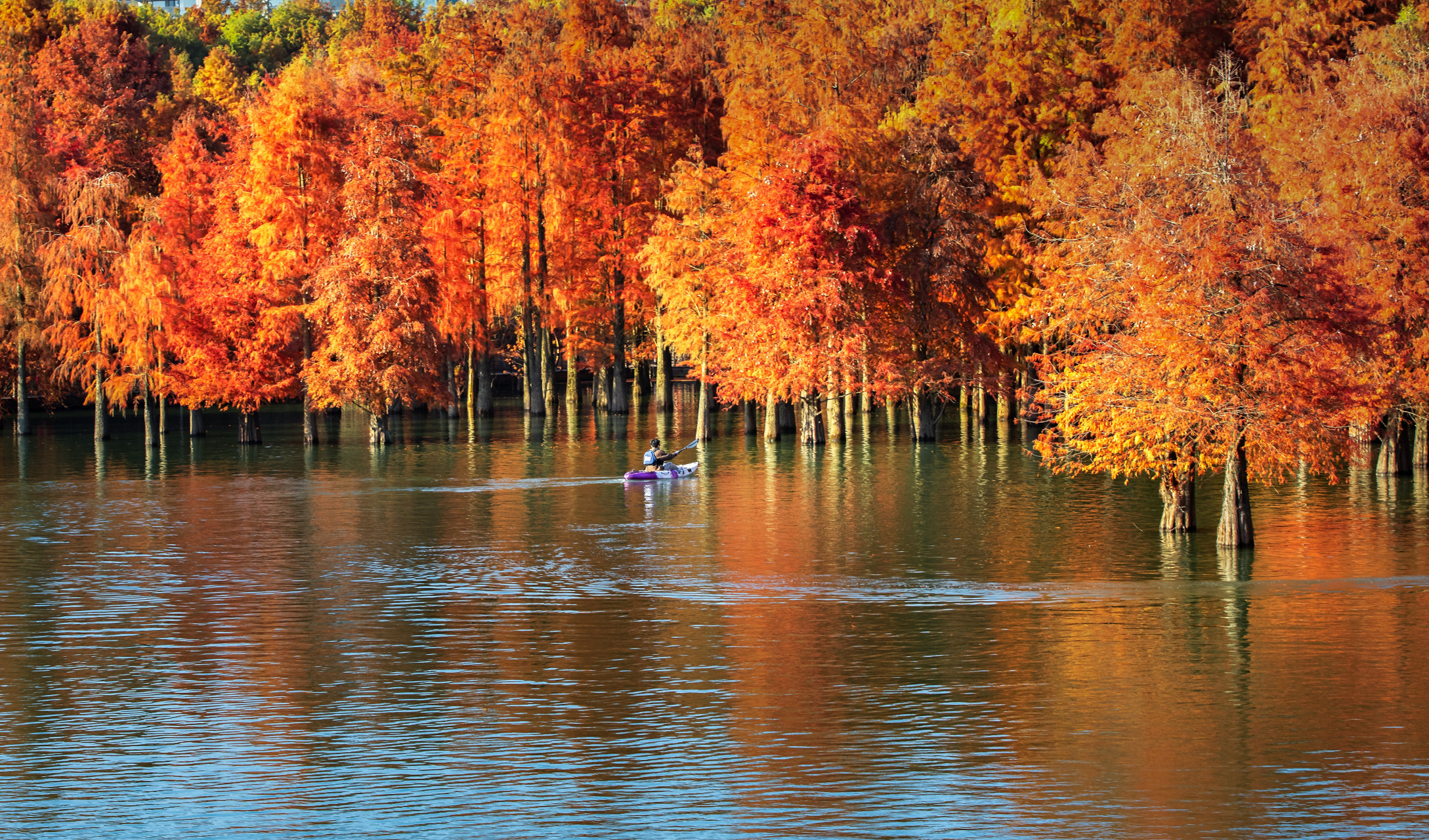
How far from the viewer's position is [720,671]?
70.2ft

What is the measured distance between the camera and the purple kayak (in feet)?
168

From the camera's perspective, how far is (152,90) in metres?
110

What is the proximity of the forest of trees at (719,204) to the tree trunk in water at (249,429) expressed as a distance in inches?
7.4

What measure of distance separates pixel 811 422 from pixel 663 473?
16324mm

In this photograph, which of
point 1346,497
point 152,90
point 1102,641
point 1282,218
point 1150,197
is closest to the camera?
point 1102,641

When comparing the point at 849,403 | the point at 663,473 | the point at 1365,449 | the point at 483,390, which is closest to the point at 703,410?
the point at 663,473

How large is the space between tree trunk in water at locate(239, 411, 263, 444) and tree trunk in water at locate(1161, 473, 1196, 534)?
49.6 meters

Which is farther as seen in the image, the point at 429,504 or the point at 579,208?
the point at 579,208

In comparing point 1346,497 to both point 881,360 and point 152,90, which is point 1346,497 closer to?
point 881,360

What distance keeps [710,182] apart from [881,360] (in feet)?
44.1

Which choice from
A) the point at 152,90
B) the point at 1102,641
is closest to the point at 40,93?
the point at 152,90

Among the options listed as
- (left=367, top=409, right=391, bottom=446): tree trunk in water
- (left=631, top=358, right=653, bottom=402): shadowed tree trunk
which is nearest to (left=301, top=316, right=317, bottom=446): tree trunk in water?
(left=367, top=409, right=391, bottom=446): tree trunk in water

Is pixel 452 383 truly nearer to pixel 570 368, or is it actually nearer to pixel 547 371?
pixel 547 371

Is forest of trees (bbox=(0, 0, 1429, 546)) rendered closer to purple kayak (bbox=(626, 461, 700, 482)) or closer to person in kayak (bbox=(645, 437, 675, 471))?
purple kayak (bbox=(626, 461, 700, 482))
